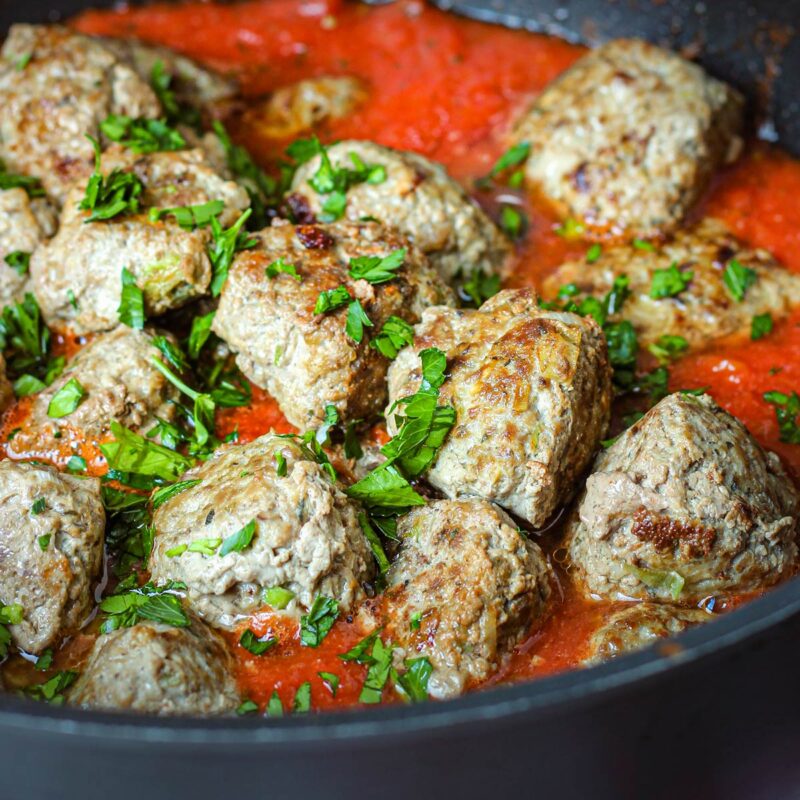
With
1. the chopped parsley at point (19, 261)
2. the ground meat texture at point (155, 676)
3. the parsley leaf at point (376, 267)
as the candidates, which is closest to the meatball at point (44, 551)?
the ground meat texture at point (155, 676)

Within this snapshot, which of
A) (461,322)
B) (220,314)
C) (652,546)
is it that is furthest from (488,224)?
(652,546)

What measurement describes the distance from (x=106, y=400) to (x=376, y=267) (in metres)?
1.10

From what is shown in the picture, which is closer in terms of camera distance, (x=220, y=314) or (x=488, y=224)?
(x=220, y=314)

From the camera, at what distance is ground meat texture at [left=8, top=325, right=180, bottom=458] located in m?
3.83

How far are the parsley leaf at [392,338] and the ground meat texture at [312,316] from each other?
3 centimetres

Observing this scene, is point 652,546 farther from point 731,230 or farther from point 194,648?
point 731,230

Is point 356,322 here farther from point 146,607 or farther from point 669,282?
point 669,282

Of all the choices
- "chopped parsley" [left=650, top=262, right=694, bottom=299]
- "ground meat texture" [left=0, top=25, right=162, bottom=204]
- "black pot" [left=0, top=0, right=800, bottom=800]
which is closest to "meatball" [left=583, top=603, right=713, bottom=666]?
"black pot" [left=0, top=0, right=800, bottom=800]

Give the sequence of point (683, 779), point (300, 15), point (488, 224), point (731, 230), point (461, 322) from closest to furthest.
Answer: point (683, 779) < point (461, 322) < point (488, 224) < point (731, 230) < point (300, 15)

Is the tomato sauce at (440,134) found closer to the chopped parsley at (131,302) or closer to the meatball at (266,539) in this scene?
the meatball at (266,539)

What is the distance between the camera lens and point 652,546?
330 cm

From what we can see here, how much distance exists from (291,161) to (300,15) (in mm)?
1365

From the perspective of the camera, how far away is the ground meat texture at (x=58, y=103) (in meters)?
4.48

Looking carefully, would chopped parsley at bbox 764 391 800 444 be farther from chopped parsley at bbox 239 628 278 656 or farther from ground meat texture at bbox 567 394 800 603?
chopped parsley at bbox 239 628 278 656
